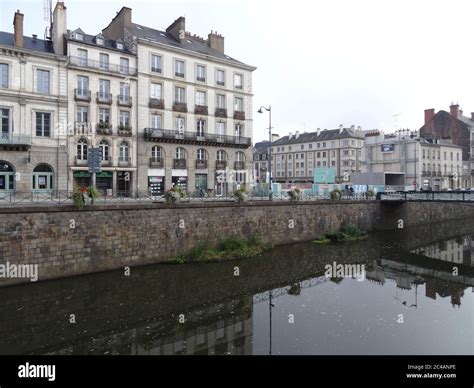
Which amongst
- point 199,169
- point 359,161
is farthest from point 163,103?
point 359,161

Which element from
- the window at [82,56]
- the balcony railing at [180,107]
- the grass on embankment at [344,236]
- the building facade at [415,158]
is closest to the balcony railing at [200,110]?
the balcony railing at [180,107]

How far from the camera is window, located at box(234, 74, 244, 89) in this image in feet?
130

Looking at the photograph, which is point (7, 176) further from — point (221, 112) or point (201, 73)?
point (221, 112)

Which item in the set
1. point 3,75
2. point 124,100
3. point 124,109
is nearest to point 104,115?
point 124,109

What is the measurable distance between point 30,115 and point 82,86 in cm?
493

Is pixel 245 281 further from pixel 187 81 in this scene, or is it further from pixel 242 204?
pixel 187 81

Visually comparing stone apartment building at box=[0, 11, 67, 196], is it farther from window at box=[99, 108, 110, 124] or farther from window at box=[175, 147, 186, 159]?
window at box=[175, 147, 186, 159]

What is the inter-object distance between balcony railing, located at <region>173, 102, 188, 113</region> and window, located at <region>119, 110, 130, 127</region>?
4.57m

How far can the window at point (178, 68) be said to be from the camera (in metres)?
35.4

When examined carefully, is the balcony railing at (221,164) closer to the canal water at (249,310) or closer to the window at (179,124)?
the window at (179,124)

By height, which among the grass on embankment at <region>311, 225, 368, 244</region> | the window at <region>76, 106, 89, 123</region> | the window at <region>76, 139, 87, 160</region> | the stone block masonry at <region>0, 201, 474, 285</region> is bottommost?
the grass on embankment at <region>311, 225, 368, 244</region>

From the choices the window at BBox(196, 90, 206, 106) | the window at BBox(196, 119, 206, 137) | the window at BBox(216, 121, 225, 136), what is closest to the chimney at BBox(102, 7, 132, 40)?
the window at BBox(196, 90, 206, 106)
